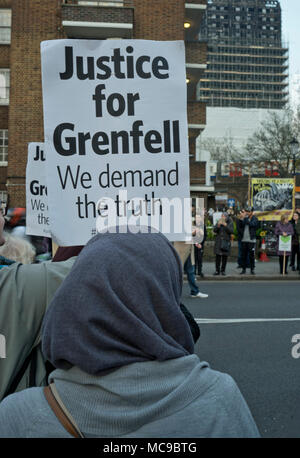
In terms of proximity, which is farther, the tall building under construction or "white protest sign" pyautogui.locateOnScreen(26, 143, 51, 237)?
the tall building under construction

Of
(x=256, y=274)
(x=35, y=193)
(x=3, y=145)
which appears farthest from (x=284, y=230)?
(x=3, y=145)

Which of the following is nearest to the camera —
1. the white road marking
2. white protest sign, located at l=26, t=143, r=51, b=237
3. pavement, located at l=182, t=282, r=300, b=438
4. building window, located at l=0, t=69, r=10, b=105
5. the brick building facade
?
pavement, located at l=182, t=282, r=300, b=438

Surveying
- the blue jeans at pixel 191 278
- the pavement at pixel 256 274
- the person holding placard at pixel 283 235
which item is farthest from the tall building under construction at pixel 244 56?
the blue jeans at pixel 191 278

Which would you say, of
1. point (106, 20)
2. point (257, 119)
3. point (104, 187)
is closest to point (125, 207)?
point (104, 187)

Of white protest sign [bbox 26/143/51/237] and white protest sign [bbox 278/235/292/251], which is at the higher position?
white protest sign [bbox 26/143/51/237]

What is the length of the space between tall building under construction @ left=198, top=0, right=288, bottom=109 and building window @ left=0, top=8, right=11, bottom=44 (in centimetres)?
12638

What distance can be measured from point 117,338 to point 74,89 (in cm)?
305

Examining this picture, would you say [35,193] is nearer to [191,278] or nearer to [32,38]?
[191,278]

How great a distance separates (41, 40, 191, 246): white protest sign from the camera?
3871 millimetres

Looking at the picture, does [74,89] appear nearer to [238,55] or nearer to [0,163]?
[0,163]

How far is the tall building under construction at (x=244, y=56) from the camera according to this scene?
149250mm

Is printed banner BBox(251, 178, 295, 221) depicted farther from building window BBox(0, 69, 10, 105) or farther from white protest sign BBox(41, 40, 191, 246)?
white protest sign BBox(41, 40, 191, 246)

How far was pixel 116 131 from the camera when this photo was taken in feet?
13.0

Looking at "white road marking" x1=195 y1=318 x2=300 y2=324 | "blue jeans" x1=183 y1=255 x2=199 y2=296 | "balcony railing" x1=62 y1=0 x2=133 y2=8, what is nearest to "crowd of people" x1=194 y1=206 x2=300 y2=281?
"blue jeans" x1=183 y1=255 x2=199 y2=296
